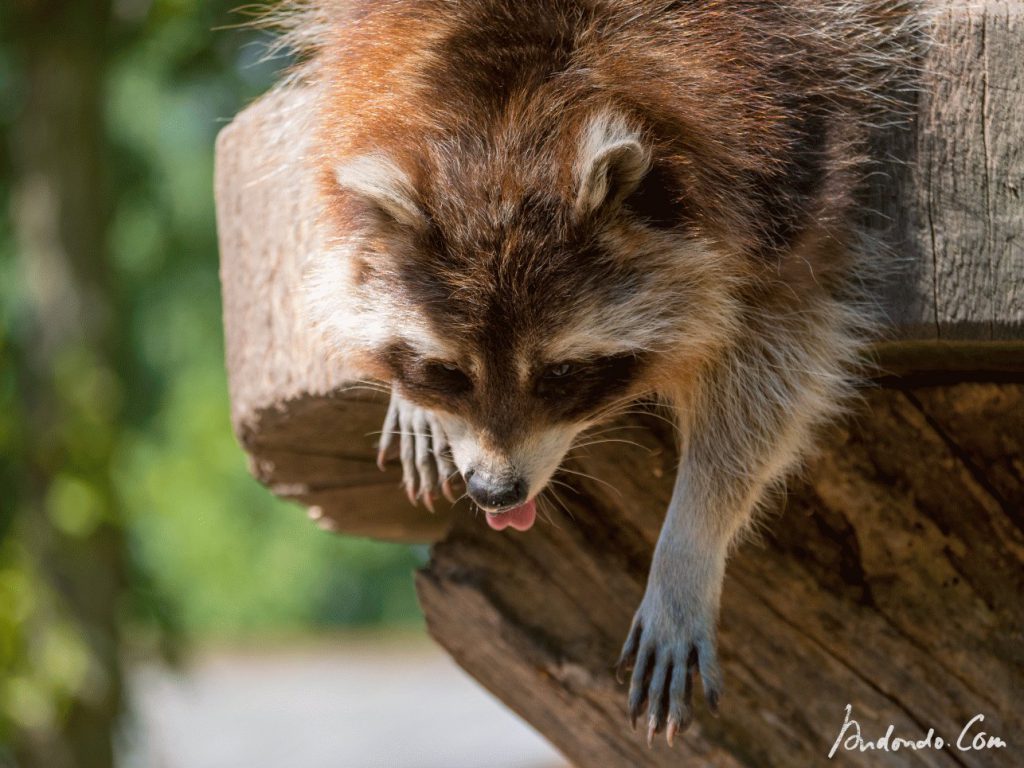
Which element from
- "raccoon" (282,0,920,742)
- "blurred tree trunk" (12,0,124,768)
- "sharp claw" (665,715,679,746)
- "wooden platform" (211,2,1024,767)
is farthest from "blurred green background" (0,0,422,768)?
"sharp claw" (665,715,679,746)

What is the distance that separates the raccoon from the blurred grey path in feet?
23.4

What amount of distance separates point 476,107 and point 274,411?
0.88 m

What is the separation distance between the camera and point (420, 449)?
2564 millimetres

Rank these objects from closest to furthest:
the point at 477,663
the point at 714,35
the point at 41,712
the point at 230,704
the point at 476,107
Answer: the point at 476,107, the point at 714,35, the point at 477,663, the point at 41,712, the point at 230,704

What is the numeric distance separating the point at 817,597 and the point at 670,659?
424 millimetres

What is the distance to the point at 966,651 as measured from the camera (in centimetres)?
246

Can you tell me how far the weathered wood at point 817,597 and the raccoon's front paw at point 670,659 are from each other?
0.24 m

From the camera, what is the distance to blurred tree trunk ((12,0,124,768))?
506cm

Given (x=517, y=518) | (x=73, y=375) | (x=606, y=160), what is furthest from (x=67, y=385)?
(x=606, y=160)

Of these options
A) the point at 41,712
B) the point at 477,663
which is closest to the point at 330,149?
the point at 477,663

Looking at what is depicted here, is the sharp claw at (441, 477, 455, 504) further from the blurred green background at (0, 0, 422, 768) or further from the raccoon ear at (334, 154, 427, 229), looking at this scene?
the blurred green background at (0, 0, 422, 768)

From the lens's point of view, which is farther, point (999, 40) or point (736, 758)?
point (736, 758)

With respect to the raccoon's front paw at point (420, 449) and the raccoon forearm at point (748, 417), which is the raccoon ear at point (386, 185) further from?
the raccoon forearm at point (748, 417)

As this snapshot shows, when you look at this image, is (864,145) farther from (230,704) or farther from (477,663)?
(230,704)
